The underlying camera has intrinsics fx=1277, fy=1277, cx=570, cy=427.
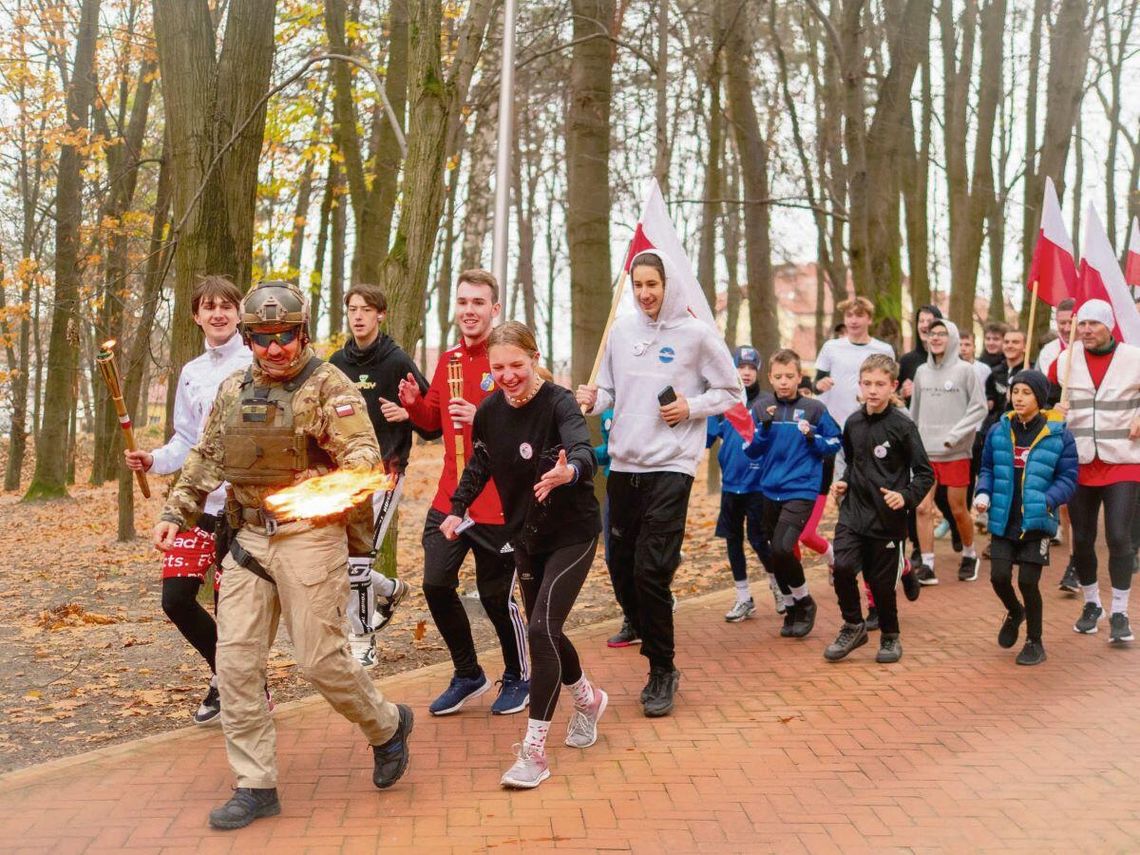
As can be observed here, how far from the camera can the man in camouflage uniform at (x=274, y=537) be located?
5023 millimetres

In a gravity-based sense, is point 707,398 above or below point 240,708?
above

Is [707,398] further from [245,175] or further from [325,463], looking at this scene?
[245,175]

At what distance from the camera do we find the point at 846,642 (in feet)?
26.0

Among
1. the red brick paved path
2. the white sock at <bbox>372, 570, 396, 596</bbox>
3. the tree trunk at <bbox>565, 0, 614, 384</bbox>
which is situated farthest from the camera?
the tree trunk at <bbox>565, 0, 614, 384</bbox>

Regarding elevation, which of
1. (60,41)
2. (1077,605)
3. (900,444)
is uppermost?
(60,41)

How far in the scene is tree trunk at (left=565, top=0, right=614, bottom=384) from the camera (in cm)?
1254

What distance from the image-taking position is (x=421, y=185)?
939cm

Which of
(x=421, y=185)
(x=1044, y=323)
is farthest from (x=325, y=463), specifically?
(x=1044, y=323)

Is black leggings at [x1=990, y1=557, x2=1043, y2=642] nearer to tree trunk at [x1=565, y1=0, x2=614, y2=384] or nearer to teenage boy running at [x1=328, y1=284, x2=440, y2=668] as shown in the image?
teenage boy running at [x1=328, y1=284, x2=440, y2=668]

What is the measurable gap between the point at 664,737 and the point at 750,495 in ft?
9.12

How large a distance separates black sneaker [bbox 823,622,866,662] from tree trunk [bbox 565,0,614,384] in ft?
16.6

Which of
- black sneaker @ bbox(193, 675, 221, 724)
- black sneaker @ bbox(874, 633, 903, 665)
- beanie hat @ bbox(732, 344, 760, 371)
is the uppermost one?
beanie hat @ bbox(732, 344, 760, 371)

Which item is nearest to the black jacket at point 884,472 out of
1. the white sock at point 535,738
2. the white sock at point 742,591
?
the white sock at point 742,591

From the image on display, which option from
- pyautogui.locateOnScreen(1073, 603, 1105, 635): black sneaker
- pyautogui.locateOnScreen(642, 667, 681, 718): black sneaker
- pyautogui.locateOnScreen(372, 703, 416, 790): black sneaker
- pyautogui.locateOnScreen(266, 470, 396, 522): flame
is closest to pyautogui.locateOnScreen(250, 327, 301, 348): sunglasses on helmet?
pyautogui.locateOnScreen(266, 470, 396, 522): flame
